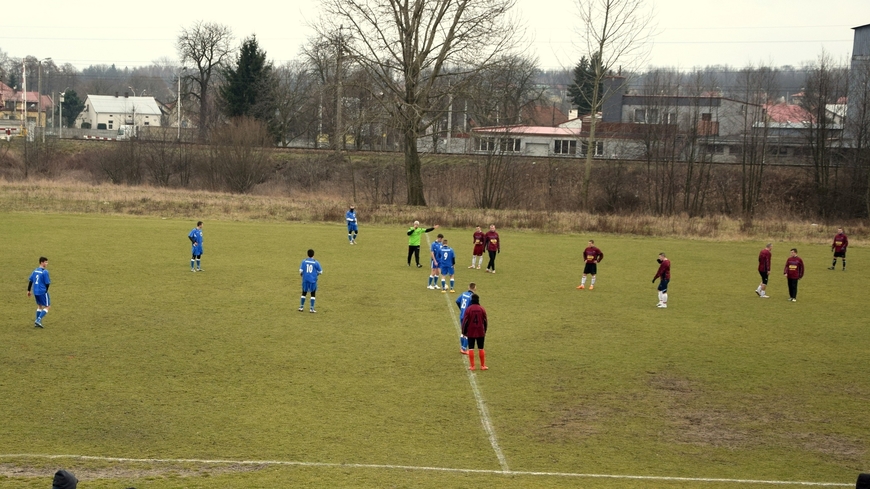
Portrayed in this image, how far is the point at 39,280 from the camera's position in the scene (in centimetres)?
1838

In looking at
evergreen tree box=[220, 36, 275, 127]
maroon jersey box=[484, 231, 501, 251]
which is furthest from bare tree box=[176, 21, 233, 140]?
maroon jersey box=[484, 231, 501, 251]

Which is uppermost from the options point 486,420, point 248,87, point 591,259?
point 248,87

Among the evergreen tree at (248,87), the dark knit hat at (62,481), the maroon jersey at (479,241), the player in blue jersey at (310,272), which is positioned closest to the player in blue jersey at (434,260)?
the maroon jersey at (479,241)

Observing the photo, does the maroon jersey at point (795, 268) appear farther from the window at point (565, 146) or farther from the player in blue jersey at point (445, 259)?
the window at point (565, 146)

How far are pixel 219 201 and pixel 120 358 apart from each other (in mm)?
33121

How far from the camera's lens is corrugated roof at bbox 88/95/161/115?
412ft

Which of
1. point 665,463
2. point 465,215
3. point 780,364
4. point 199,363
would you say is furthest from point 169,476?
point 465,215

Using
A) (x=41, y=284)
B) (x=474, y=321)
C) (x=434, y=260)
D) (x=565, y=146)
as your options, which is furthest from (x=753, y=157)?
(x=41, y=284)

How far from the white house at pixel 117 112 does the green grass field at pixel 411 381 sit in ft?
336

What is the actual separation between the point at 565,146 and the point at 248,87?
32788mm

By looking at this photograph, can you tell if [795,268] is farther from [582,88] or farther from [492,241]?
[582,88]

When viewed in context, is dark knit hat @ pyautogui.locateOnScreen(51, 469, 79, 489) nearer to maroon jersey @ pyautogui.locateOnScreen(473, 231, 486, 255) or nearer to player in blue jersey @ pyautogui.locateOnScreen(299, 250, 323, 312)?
player in blue jersey @ pyautogui.locateOnScreen(299, 250, 323, 312)

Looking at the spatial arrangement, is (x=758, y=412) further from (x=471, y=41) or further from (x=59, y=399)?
(x=471, y=41)

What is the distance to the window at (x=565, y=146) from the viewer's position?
80.6 metres
